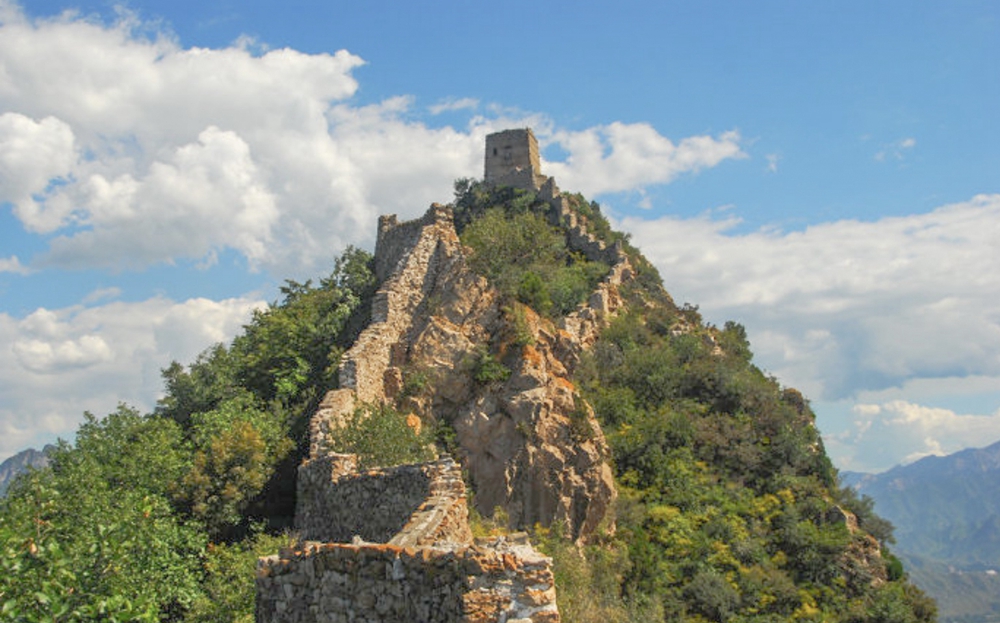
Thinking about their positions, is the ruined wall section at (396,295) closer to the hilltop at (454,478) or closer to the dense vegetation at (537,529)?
the hilltop at (454,478)


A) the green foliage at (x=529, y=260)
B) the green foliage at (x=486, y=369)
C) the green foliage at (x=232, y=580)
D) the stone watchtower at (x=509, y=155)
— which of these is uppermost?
the stone watchtower at (x=509, y=155)

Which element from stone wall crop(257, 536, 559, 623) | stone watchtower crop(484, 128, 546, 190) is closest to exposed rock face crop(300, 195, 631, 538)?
stone wall crop(257, 536, 559, 623)

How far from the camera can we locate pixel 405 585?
22.9 feet

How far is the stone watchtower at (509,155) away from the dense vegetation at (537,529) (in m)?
18.6

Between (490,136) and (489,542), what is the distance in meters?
52.7

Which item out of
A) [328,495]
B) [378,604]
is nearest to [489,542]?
[378,604]

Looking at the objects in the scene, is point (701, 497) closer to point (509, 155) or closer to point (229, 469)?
point (229, 469)

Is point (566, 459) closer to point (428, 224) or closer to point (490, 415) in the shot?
point (490, 415)

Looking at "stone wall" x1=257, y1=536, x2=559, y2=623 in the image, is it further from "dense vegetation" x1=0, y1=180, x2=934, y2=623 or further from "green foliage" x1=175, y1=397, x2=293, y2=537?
"green foliage" x1=175, y1=397, x2=293, y2=537

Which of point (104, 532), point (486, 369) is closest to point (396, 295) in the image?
point (486, 369)

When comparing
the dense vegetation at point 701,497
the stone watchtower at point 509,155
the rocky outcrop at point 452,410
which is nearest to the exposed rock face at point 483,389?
the rocky outcrop at point 452,410

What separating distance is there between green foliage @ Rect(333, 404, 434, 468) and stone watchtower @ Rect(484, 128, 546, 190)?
A: 39636 millimetres

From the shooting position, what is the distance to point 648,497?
993 inches

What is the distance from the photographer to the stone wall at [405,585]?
6.38 meters
